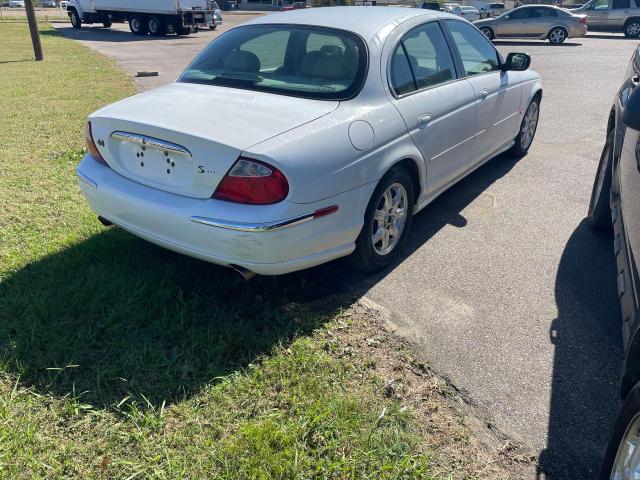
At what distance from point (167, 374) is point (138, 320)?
0.54 m

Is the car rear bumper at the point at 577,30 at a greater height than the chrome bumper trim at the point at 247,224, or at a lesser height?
greater

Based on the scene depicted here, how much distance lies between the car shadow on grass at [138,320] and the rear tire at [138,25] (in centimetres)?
2639

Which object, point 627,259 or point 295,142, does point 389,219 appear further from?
point 627,259

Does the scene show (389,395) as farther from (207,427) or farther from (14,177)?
(14,177)

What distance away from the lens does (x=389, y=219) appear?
377 centimetres

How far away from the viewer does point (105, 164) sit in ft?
11.3

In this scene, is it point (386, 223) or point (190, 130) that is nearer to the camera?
point (190, 130)

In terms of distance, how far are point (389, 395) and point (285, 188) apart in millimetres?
1172

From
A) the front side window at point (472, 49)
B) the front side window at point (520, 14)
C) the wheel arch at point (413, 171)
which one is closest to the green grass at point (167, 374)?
the wheel arch at point (413, 171)

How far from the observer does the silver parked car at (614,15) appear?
2261cm

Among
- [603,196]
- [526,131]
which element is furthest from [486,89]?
[526,131]

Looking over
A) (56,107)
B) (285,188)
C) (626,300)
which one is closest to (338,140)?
(285,188)

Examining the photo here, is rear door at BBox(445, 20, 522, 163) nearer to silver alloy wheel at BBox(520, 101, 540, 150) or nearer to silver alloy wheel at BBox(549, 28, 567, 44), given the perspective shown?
silver alloy wheel at BBox(520, 101, 540, 150)

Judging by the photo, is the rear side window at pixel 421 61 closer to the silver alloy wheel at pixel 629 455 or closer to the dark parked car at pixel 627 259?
the dark parked car at pixel 627 259
